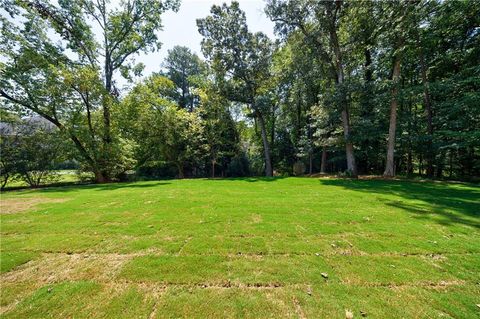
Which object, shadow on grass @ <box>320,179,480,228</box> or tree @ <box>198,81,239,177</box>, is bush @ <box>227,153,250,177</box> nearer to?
tree @ <box>198,81,239,177</box>

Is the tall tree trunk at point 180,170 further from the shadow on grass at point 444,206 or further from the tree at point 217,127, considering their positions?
the shadow on grass at point 444,206

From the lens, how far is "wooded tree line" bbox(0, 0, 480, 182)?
A: 40.3 feet

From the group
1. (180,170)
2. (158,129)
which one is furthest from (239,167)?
(158,129)

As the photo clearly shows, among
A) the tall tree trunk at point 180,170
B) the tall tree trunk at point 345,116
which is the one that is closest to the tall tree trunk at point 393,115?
the tall tree trunk at point 345,116

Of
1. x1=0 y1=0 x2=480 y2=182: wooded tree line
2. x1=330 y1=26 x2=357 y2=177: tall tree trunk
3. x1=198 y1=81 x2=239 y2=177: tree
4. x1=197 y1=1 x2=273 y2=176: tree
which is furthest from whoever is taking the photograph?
x1=198 y1=81 x2=239 y2=177: tree

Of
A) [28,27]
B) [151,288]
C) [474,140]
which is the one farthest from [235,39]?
[151,288]

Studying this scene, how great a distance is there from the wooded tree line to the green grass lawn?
1055 cm

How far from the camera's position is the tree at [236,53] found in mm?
17781

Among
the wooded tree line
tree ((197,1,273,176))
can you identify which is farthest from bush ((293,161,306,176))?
tree ((197,1,273,176))

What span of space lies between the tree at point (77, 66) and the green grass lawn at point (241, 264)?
11370 mm

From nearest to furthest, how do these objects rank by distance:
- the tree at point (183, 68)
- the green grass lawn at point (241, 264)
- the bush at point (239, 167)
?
1. the green grass lawn at point (241, 264)
2. the bush at point (239, 167)
3. the tree at point (183, 68)

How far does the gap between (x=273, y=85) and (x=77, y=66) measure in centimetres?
1689

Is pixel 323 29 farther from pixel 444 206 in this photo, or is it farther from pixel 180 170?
pixel 180 170

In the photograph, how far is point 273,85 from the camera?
20188 mm
